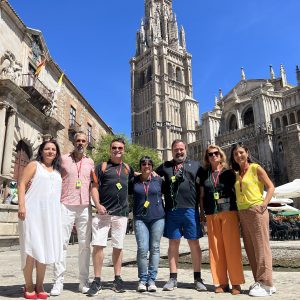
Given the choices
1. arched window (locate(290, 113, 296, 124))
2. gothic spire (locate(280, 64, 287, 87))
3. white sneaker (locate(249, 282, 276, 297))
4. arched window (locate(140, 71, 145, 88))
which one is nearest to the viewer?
white sneaker (locate(249, 282, 276, 297))

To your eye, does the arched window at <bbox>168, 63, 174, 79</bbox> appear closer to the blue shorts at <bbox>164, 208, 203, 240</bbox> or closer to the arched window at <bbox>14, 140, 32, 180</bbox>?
the arched window at <bbox>14, 140, 32, 180</bbox>

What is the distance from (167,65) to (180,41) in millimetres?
10985

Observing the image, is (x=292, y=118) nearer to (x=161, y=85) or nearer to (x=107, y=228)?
(x=161, y=85)

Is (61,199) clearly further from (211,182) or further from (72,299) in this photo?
(211,182)

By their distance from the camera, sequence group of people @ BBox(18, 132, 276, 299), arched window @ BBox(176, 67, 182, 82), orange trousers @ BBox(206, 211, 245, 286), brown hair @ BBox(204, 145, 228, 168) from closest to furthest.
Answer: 1. group of people @ BBox(18, 132, 276, 299)
2. orange trousers @ BBox(206, 211, 245, 286)
3. brown hair @ BBox(204, 145, 228, 168)
4. arched window @ BBox(176, 67, 182, 82)

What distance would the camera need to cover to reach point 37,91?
48.6 feet

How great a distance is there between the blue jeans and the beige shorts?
21 cm

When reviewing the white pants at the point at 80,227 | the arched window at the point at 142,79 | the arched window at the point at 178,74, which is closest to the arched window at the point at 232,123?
the arched window at the point at 178,74

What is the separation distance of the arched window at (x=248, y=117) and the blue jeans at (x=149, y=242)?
137ft

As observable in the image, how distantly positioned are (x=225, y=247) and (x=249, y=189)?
754 millimetres

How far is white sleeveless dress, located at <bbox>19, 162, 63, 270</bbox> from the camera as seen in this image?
11.3 ft

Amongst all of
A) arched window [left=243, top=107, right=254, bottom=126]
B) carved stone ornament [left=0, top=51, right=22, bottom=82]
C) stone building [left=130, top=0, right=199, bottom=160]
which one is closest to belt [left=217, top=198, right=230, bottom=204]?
carved stone ornament [left=0, top=51, right=22, bottom=82]

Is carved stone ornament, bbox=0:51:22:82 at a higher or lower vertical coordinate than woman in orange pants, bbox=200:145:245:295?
higher

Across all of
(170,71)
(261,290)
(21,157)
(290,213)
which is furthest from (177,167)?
(170,71)
